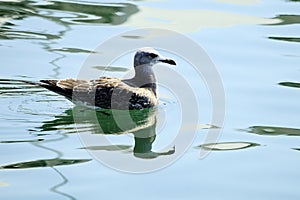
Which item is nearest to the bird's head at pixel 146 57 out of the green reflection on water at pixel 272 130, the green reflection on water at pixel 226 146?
the green reflection on water at pixel 272 130

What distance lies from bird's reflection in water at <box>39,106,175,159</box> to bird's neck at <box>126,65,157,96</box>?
0.36m

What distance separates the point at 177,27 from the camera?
1089 cm

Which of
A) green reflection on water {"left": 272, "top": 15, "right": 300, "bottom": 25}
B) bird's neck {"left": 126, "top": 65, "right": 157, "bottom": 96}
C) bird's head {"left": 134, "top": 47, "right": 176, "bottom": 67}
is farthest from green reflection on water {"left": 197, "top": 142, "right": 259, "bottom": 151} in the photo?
green reflection on water {"left": 272, "top": 15, "right": 300, "bottom": 25}

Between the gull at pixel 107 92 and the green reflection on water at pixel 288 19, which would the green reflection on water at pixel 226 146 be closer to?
the gull at pixel 107 92

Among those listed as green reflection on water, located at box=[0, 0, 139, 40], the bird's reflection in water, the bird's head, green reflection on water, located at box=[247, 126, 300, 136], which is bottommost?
the bird's reflection in water

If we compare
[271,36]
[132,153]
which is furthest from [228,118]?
[271,36]

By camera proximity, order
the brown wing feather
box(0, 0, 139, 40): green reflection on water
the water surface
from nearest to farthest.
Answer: the water surface
the brown wing feather
box(0, 0, 139, 40): green reflection on water

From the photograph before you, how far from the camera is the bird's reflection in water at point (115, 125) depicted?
7.38 metres

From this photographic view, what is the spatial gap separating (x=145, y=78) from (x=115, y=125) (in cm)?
104

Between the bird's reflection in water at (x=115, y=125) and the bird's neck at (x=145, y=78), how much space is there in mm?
363

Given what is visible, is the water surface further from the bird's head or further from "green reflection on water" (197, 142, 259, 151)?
the bird's head

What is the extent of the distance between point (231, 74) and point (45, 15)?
319 centimetres

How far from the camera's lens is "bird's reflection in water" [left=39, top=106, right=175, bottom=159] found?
24.2 ft

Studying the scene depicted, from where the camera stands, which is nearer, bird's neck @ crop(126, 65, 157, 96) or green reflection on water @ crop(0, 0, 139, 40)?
bird's neck @ crop(126, 65, 157, 96)
